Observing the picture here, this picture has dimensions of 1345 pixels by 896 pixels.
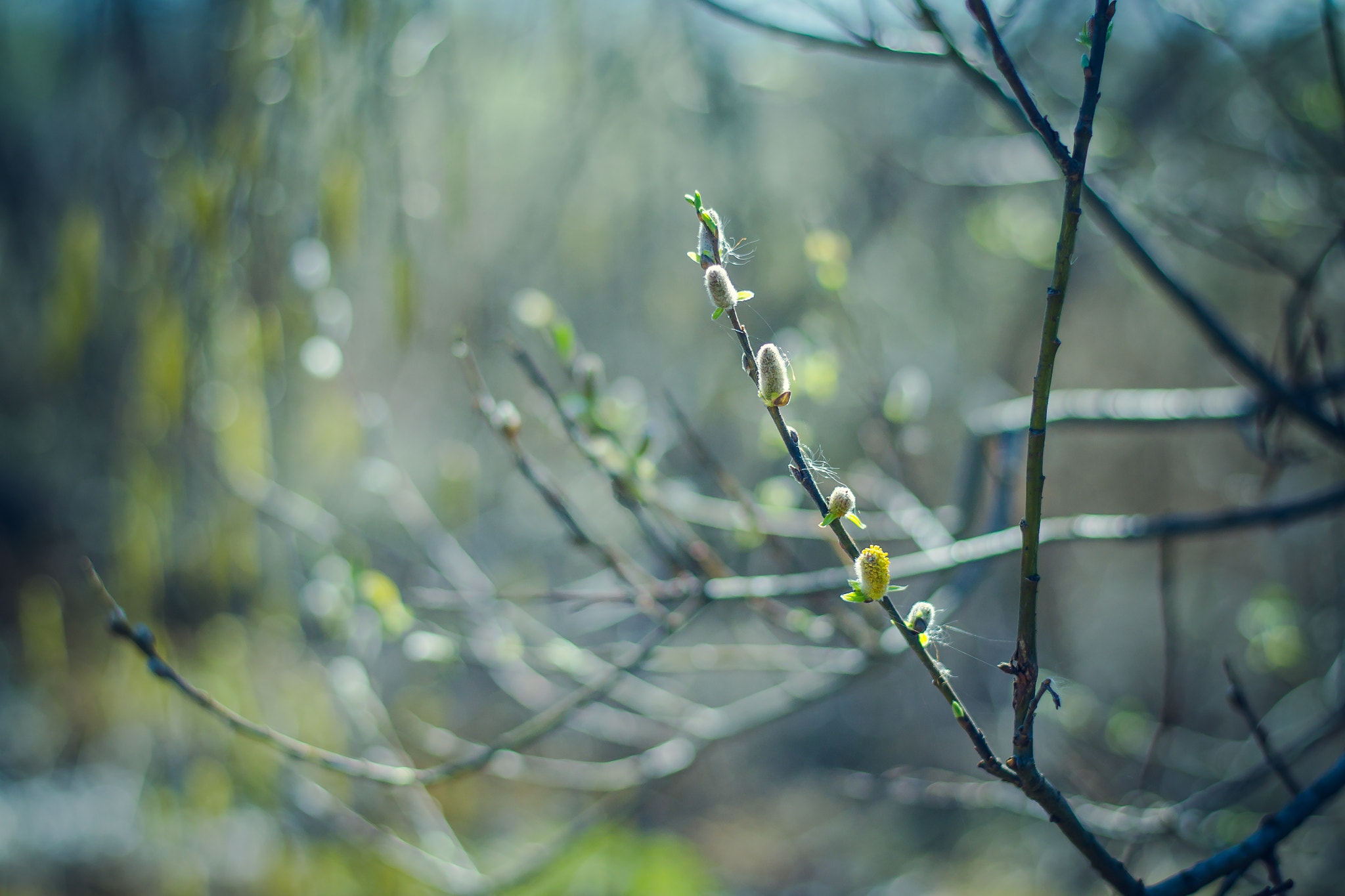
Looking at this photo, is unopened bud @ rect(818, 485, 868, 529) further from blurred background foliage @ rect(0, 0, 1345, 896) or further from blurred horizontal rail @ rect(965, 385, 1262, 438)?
blurred horizontal rail @ rect(965, 385, 1262, 438)

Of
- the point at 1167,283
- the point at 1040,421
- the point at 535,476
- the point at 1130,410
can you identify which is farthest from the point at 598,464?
the point at 1130,410

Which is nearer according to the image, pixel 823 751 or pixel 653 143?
pixel 653 143

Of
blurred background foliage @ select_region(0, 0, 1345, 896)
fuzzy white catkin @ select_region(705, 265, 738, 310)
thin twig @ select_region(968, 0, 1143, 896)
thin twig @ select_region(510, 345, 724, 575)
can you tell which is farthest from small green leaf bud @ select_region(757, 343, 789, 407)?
blurred background foliage @ select_region(0, 0, 1345, 896)

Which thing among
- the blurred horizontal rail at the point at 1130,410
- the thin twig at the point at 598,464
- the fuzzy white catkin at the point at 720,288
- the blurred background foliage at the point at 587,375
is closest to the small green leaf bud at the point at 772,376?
the fuzzy white catkin at the point at 720,288

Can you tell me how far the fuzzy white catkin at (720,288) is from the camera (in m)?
0.46

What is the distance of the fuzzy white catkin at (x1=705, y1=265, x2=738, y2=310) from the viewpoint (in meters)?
0.46

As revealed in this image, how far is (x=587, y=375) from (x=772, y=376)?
0.40 metres

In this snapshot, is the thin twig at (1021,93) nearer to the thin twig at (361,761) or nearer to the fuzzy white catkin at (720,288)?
the fuzzy white catkin at (720,288)

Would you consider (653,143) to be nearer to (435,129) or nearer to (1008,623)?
(435,129)

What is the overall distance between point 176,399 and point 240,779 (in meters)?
0.71

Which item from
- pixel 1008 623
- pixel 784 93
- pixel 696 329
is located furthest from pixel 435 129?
pixel 1008 623

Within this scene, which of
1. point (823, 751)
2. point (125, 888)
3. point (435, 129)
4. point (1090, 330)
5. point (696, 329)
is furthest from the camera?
point (823, 751)

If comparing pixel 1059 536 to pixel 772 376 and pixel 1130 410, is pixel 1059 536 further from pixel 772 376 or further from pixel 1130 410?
pixel 772 376

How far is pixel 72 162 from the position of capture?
1257 millimetres
